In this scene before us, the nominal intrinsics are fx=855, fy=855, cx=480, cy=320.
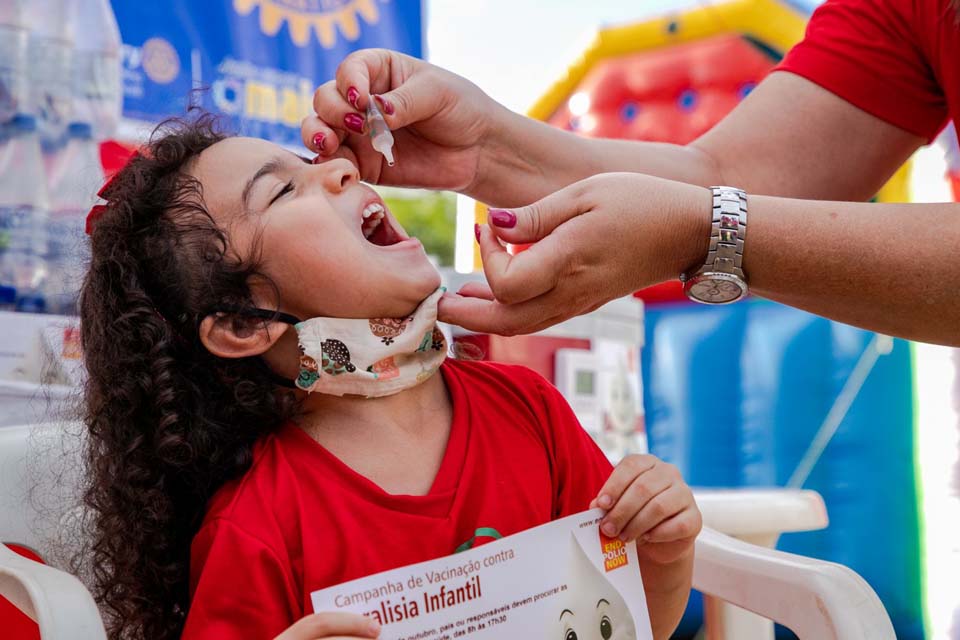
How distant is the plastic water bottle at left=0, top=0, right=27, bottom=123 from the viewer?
180cm

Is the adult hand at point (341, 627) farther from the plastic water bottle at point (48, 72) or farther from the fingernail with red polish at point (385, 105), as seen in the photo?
the plastic water bottle at point (48, 72)

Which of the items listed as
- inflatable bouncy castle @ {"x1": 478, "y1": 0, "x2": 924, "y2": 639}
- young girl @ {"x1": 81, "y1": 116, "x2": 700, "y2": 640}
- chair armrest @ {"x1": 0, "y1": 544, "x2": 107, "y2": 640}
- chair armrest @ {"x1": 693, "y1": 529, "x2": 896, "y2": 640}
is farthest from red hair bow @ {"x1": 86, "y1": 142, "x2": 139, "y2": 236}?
inflatable bouncy castle @ {"x1": 478, "y1": 0, "x2": 924, "y2": 639}

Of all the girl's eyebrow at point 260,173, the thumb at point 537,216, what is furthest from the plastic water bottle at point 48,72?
the thumb at point 537,216

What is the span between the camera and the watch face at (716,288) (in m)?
0.95

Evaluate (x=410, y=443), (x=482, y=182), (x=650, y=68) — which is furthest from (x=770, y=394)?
(x=410, y=443)

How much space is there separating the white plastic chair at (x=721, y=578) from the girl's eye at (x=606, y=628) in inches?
10.7

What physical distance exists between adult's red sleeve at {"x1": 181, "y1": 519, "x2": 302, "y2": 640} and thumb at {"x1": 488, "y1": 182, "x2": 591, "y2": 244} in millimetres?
392

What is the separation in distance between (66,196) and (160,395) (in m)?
1.12

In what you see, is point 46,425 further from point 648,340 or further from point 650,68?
point 650,68

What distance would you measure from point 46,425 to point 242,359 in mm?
320

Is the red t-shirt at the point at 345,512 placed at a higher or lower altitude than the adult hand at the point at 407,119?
lower

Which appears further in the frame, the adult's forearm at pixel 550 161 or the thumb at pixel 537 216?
the adult's forearm at pixel 550 161

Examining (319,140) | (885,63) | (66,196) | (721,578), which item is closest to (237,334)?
(319,140)

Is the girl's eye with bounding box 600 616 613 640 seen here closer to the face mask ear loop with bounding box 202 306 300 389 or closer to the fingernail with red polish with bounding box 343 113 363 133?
the face mask ear loop with bounding box 202 306 300 389
